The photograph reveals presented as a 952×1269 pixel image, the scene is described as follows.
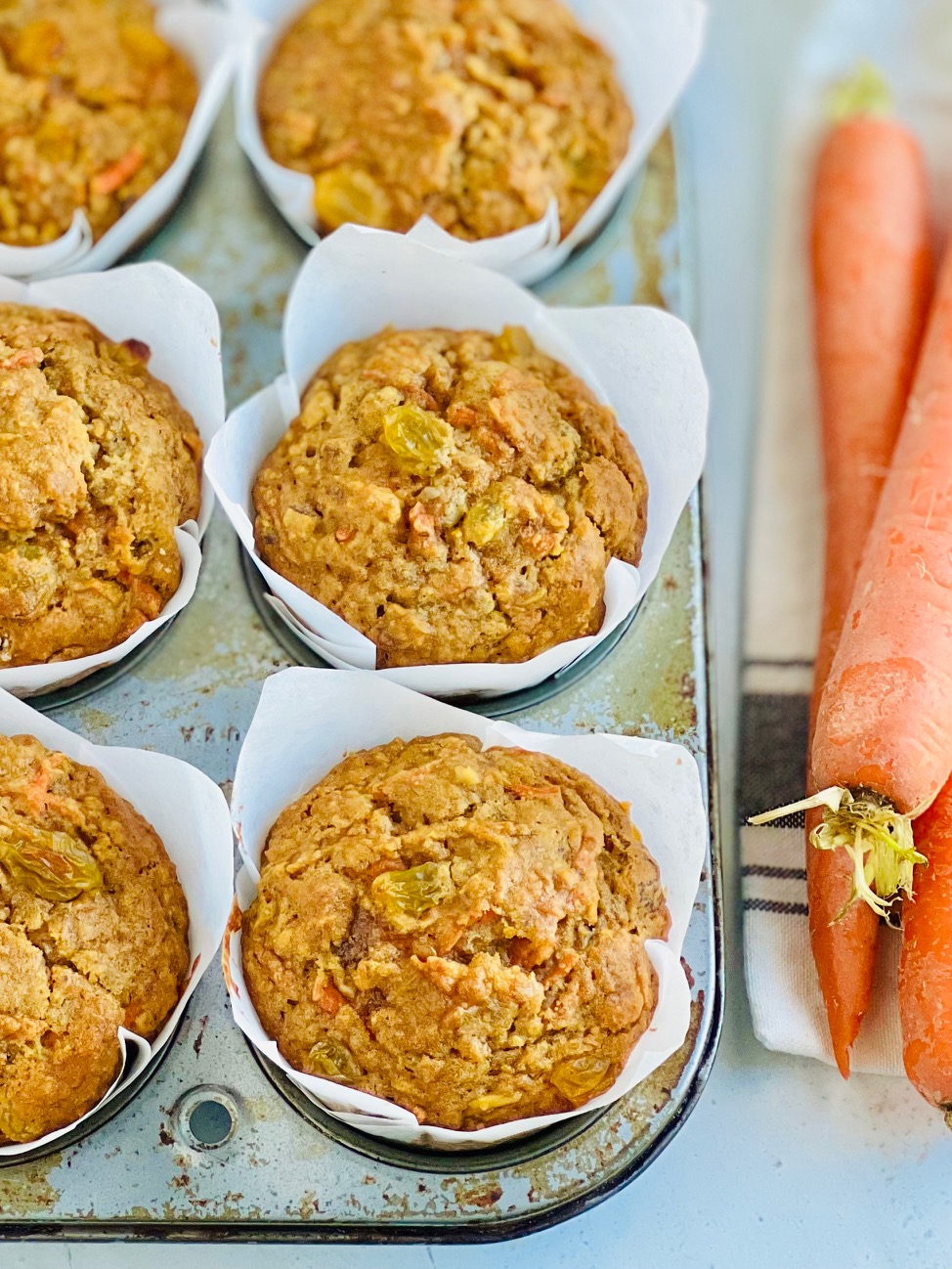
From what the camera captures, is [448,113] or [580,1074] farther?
[448,113]

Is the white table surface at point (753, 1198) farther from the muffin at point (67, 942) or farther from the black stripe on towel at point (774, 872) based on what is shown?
the muffin at point (67, 942)

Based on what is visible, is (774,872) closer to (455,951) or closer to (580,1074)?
(580,1074)

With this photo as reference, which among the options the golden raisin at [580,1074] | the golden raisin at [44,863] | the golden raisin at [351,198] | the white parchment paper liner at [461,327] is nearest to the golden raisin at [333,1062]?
the golden raisin at [580,1074]

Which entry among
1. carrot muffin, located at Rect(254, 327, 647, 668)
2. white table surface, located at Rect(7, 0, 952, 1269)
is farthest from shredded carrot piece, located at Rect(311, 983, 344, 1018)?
carrot muffin, located at Rect(254, 327, 647, 668)

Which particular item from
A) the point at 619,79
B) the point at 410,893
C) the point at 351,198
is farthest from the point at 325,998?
the point at 619,79

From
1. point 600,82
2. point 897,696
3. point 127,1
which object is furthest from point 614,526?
point 127,1

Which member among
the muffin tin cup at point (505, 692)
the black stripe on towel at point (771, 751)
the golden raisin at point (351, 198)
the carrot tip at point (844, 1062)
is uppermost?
the golden raisin at point (351, 198)

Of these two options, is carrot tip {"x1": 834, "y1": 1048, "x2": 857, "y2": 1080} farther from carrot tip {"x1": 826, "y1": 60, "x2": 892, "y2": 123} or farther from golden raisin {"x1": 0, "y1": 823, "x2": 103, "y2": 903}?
carrot tip {"x1": 826, "y1": 60, "x2": 892, "y2": 123}
